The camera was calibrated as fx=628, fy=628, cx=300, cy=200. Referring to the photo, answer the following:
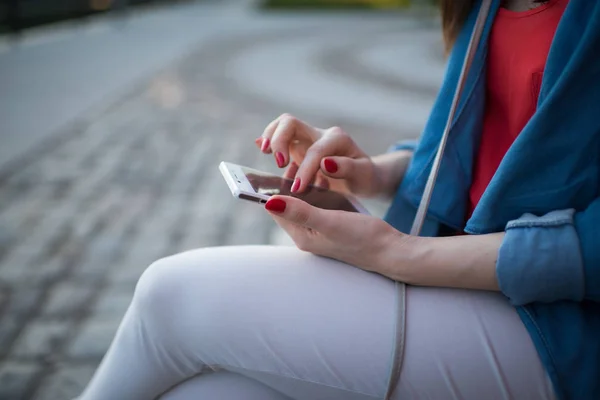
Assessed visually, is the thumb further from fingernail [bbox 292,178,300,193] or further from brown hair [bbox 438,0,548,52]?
brown hair [bbox 438,0,548,52]

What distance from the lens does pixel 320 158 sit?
1.45 m

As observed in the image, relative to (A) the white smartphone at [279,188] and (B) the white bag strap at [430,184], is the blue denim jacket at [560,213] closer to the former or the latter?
(B) the white bag strap at [430,184]

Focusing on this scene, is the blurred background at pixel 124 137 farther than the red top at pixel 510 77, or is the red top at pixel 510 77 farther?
the blurred background at pixel 124 137

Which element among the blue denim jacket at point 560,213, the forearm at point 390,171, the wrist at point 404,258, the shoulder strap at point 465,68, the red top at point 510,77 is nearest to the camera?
the blue denim jacket at point 560,213

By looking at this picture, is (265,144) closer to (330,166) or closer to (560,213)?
(330,166)

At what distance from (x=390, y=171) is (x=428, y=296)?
1.85ft

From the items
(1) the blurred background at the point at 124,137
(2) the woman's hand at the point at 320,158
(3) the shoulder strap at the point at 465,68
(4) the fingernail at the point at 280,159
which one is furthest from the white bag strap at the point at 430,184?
(1) the blurred background at the point at 124,137

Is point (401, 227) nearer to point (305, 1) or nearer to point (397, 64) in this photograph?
point (397, 64)

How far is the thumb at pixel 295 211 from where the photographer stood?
1.12 metres

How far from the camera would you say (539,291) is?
1.03 meters

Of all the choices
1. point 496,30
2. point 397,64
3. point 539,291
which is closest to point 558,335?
point 539,291

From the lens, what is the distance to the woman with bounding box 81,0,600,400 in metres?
1.05

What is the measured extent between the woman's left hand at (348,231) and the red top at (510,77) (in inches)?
13.0

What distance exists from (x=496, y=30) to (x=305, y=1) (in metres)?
22.1
